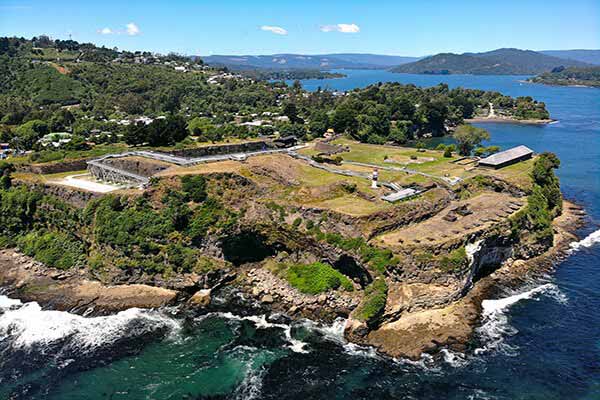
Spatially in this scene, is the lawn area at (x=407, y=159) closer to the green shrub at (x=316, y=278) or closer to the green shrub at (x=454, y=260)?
the green shrub at (x=454, y=260)

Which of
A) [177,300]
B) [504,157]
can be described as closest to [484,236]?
[504,157]

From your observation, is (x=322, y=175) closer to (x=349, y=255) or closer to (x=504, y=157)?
(x=349, y=255)

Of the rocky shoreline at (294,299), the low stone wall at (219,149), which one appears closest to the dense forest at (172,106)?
the low stone wall at (219,149)

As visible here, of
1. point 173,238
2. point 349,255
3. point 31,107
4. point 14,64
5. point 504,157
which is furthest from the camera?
point 14,64

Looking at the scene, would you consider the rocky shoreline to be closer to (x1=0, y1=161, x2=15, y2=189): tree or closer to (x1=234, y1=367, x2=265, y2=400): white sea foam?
(x1=234, y1=367, x2=265, y2=400): white sea foam

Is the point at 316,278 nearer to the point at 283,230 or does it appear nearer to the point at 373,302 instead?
the point at 283,230
